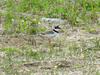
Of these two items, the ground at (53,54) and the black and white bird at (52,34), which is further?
the black and white bird at (52,34)

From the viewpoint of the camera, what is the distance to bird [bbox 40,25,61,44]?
7.77 m

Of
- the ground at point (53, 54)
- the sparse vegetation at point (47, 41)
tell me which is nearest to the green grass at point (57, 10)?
the sparse vegetation at point (47, 41)

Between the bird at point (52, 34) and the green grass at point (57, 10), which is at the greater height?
the green grass at point (57, 10)

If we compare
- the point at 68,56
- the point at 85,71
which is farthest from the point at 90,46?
the point at 85,71

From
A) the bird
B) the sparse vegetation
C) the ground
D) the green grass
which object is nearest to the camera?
the ground

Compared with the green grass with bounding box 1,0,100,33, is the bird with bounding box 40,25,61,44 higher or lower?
lower

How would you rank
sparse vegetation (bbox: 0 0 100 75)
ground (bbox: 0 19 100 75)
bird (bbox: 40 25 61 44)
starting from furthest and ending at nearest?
bird (bbox: 40 25 61 44)
sparse vegetation (bbox: 0 0 100 75)
ground (bbox: 0 19 100 75)

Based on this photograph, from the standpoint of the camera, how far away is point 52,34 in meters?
8.02

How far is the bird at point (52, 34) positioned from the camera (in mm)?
7771

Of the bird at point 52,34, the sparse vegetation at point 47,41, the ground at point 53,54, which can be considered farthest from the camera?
the bird at point 52,34

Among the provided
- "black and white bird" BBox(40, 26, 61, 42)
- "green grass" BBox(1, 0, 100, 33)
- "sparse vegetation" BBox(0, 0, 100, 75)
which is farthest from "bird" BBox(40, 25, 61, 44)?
"green grass" BBox(1, 0, 100, 33)

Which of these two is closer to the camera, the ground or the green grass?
the ground

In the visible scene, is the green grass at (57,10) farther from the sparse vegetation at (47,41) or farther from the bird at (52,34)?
the bird at (52,34)

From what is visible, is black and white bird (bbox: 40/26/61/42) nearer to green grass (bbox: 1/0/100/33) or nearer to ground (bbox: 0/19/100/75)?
ground (bbox: 0/19/100/75)
